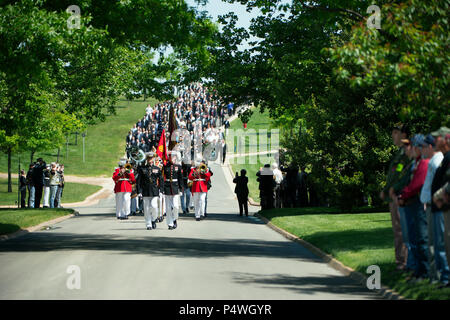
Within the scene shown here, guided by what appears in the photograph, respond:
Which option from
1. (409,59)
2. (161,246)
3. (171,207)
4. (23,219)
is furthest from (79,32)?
(23,219)

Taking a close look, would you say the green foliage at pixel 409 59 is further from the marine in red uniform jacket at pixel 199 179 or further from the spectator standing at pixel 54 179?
the spectator standing at pixel 54 179

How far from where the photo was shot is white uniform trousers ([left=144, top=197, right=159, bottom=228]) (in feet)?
74.4

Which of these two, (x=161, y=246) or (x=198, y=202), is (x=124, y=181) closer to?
(x=198, y=202)

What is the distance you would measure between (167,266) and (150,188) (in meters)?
9.49

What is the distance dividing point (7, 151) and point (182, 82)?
12.0 m

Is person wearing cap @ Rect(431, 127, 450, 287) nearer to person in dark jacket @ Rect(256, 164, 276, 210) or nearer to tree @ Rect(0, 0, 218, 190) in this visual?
tree @ Rect(0, 0, 218, 190)

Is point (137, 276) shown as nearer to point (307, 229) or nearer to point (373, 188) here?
point (307, 229)

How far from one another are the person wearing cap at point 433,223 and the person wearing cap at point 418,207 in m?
0.21

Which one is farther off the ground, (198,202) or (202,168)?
(202,168)

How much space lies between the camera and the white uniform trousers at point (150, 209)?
22672 mm

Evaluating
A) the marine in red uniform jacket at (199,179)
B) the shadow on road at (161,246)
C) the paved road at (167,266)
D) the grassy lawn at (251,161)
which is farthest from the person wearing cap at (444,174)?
the grassy lawn at (251,161)

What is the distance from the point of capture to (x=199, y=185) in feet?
89.4
